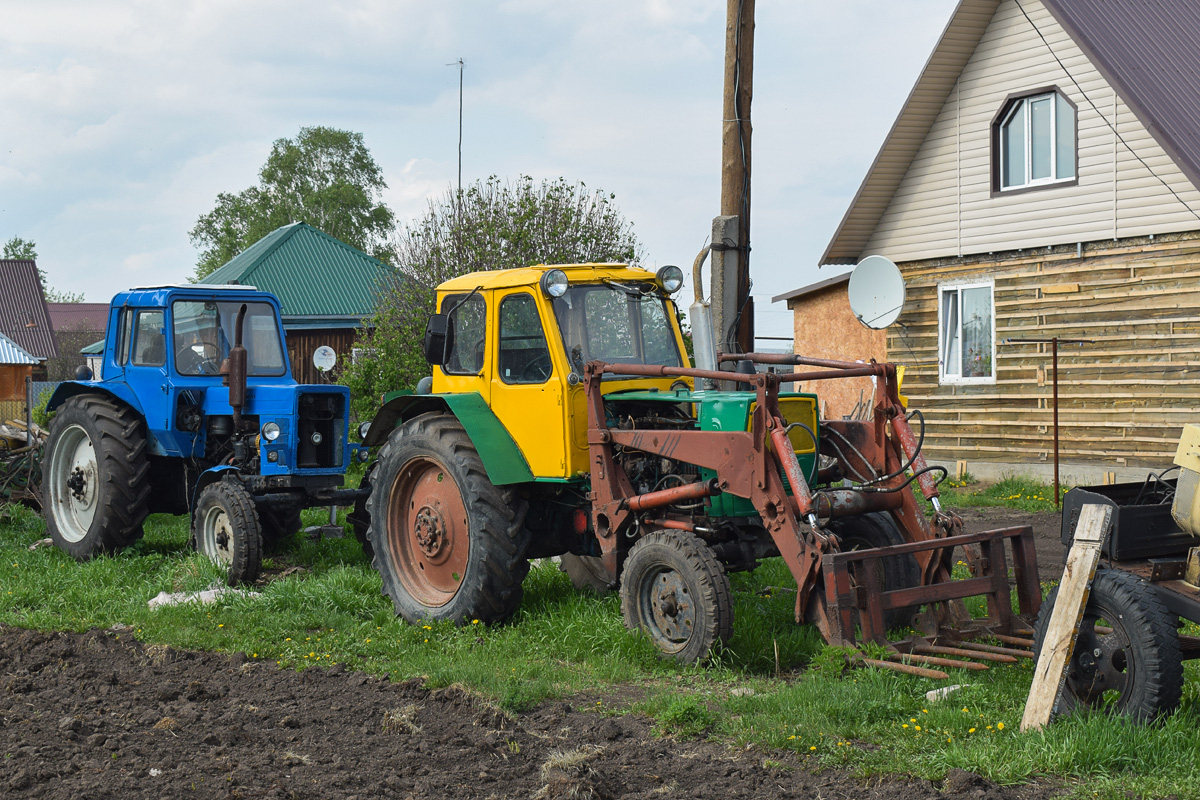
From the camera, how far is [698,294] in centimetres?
920

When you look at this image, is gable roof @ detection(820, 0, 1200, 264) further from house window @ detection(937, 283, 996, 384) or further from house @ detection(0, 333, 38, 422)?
house @ detection(0, 333, 38, 422)

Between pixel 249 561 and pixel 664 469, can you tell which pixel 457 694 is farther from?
pixel 249 561

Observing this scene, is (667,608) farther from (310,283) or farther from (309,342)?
(310,283)

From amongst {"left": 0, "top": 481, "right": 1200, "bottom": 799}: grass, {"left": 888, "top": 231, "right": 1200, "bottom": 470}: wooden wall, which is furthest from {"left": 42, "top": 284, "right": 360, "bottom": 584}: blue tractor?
{"left": 888, "top": 231, "right": 1200, "bottom": 470}: wooden wall

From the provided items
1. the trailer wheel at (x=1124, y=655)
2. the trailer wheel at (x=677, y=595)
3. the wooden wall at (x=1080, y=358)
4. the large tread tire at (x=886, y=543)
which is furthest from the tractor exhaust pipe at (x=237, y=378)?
the wooden wall at (x=1080, y=358)

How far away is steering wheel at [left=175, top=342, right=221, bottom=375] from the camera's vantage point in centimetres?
1011

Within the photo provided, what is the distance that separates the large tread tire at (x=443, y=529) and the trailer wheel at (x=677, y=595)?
0.98m

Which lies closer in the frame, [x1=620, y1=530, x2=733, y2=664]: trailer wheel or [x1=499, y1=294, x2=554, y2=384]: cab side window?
[x1=620, y1=530, x2=733, y2=664]: trailer wheel

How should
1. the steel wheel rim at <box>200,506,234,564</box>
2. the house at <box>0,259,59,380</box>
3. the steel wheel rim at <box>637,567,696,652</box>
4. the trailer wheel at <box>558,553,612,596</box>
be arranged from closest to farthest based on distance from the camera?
the steel wheel rim at <box>637,567,696,652</box> → the trailer wheel at <box>558,553,612,596</box> → the steel wheel rim at <box>200,506,234,564</box> → the house at <box>0,259,59,380</box>

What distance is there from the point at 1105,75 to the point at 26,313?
3883 centimetres

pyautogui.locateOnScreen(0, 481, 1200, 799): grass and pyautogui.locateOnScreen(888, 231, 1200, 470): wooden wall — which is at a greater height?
pyautogui.locateOnScreen(888, 231, 1200, 470): wooden wall

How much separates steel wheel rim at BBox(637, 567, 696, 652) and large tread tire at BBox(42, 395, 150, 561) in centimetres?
543

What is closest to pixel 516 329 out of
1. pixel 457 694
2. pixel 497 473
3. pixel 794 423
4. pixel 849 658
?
pixel 497 473

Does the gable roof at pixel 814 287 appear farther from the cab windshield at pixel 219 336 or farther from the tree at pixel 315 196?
the tree at pixel 315 196
